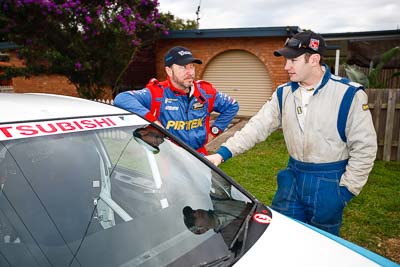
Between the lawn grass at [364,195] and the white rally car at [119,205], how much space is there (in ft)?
7.23

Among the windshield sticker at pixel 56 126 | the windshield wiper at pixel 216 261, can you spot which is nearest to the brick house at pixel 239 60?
the windshield sticker at pixel 56 126

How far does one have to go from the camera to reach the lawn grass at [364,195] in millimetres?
3617

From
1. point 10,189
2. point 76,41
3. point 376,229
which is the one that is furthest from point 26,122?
point 76,41

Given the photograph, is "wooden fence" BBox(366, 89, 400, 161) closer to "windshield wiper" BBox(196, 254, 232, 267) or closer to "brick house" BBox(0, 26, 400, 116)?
"brick house" BBox(0, 26, 400, 116)

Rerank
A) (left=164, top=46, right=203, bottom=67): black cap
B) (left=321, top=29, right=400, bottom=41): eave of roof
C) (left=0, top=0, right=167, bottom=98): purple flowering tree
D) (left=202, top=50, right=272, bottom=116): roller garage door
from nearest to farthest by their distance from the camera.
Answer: (left=164, top=46, right=203, bottom=67): black cap < (left=0, top=0, right=167, bottom=98): purple flowering tree < (left=321, top=29, right=400, bottom=41): eave of roof < (left=202, top=50, right=272, bottom=116): roller garage door

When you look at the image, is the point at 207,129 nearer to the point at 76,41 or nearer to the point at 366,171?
the point at 366,171

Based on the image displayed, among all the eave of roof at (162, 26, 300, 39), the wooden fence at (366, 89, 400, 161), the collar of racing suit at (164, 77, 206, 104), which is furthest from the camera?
the eave of roof at (162, 26, 300, 39)

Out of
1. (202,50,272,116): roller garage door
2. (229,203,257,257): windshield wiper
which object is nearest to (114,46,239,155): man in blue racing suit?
(229,203,257,257): windshield wiper

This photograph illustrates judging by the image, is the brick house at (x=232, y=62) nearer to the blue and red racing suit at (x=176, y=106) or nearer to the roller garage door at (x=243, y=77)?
the roller garage door at (x=243, y=77)

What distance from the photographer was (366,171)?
229 cm

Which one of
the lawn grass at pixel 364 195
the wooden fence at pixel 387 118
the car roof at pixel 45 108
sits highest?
the car roof at pixel 45 108

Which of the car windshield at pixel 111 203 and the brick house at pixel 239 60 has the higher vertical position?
the brick house at pixel 239 60

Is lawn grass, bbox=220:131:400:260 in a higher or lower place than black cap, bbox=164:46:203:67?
lower

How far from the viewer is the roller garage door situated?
11.9 m
